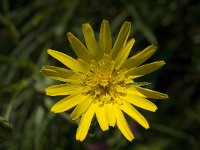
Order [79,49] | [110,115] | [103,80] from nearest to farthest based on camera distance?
[110,115], [79,49], [103,80]

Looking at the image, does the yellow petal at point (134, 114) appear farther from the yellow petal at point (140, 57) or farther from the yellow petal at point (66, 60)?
the yellow petal at point (66, 60)

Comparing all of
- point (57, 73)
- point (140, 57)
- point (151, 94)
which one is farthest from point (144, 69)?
point (57, 73)

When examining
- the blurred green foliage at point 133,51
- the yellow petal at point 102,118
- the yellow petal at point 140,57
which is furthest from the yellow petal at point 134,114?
the blurred green foliage at point 133,51

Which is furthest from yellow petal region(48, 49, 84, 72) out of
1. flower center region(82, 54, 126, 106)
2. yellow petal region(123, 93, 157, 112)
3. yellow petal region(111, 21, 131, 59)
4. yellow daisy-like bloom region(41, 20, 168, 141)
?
yellow petal region(123, 93, 157, 112)

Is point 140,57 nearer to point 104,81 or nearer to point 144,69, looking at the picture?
point 144,69

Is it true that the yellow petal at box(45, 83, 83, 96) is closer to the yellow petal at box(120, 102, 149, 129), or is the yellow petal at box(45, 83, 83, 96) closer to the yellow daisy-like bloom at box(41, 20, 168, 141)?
the yellow daisy-like bloom at box(41, 20, 168, 141)
